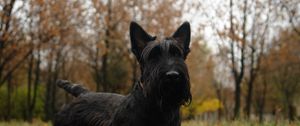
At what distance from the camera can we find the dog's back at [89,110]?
6027mm

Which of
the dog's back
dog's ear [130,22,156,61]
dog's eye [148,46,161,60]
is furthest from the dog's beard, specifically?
the dog's back

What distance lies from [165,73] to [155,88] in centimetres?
25

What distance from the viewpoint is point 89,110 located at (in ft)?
21.1

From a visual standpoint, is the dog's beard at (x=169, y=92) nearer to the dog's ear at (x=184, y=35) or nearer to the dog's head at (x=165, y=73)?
the dog's head at (x=165, y=73)

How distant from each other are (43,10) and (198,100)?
133 ft

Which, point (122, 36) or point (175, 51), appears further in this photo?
point (122, 36)

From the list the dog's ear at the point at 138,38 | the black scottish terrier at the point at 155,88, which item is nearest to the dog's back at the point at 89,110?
the black scottish terrier at the point at 155,88

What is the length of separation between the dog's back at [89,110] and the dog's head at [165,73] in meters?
1.18

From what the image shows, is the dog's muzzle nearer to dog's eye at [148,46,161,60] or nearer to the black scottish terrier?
the black scottish terrier

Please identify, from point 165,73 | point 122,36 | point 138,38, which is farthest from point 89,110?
point 122,36

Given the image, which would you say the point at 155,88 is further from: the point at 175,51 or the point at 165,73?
the point at 175,51

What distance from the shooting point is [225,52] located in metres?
25.5

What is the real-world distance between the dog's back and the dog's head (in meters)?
1.18

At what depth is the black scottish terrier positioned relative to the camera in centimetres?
431
